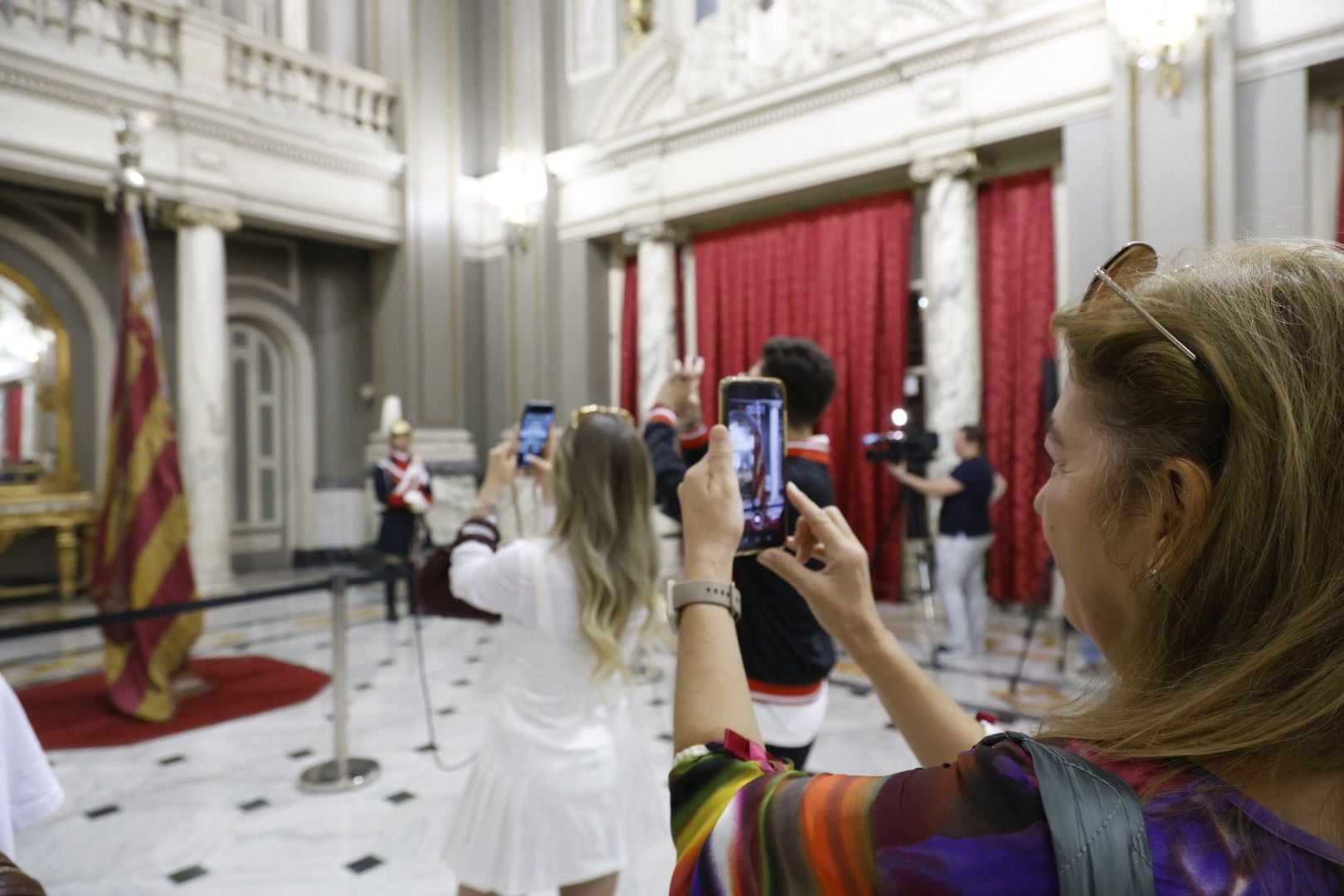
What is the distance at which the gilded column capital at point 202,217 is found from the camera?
7.58 meters

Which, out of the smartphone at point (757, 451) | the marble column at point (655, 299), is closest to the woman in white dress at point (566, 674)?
the smartphone at point (757, 451)

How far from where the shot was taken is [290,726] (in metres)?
4.38

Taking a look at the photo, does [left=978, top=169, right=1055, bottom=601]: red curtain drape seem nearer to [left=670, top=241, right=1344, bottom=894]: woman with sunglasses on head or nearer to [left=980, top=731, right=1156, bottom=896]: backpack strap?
[left=670, top=241, right=1344, bottom=894]: woman with sunglasses on head

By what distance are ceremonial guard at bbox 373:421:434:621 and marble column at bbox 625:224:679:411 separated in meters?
2.39

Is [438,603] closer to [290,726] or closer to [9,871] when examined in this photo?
[9,871]

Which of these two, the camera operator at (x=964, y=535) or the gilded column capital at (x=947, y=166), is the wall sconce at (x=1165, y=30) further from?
the camera operator at (x=964, y=535)

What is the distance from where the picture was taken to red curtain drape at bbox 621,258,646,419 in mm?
8703

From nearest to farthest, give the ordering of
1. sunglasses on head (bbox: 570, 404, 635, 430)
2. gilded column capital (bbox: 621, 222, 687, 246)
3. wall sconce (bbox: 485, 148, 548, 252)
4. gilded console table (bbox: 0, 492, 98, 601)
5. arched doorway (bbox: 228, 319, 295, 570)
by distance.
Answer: sunglasses on head (bbox: 570, 404, 635, 430) < gilded console table (bbox: 0, 492, 98, 601) < gilded column capital (bbox: 621, 222, 687, 246) < wall sconce (bbox: 485, 148, 548, 252) < arched doorway (bbox: 228, 319, 295, 570)

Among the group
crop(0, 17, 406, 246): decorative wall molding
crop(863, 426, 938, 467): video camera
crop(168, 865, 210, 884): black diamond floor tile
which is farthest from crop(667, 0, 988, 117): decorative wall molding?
crop(168, 865, 210, 884): black diamond floor tile

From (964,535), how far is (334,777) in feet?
12.5

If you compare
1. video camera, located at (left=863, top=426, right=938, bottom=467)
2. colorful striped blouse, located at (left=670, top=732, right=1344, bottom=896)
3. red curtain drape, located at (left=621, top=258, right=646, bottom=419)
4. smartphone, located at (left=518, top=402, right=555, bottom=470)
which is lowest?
colorful striped blouse, located at (left=670, top=732, right=1344, bottom=896)

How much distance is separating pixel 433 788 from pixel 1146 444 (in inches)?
141

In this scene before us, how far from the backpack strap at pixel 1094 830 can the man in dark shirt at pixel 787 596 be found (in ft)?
4.03

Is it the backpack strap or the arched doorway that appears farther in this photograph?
the arched doorway
